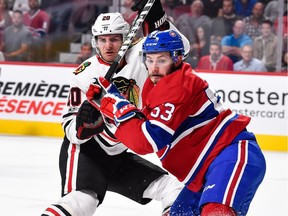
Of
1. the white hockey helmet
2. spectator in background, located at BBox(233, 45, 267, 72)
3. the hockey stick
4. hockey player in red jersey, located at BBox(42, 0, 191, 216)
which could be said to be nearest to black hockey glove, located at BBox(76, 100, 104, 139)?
hockey player in red jersey, located at BBox(42, 0, 191, 216)

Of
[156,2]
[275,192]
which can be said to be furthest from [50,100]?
[156,2]

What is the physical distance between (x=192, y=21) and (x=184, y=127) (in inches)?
198

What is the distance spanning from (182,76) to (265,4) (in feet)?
16.5

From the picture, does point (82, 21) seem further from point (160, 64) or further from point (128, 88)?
point (160, 64)

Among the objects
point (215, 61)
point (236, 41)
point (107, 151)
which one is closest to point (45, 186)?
point (107, 151)

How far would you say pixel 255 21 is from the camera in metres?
8.01

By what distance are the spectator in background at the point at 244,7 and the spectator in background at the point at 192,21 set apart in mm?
306

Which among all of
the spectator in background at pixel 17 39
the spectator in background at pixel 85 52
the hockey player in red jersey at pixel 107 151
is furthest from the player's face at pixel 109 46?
the spectator in background at pixel 17 39

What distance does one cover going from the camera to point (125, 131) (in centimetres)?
318

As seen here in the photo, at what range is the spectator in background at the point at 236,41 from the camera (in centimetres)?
796

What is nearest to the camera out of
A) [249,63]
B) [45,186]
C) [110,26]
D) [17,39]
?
[110,26]

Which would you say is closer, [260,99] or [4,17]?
[260,99]

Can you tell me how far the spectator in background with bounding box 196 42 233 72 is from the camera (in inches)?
309

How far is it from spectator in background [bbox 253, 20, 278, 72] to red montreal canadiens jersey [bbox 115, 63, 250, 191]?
14.9ft
